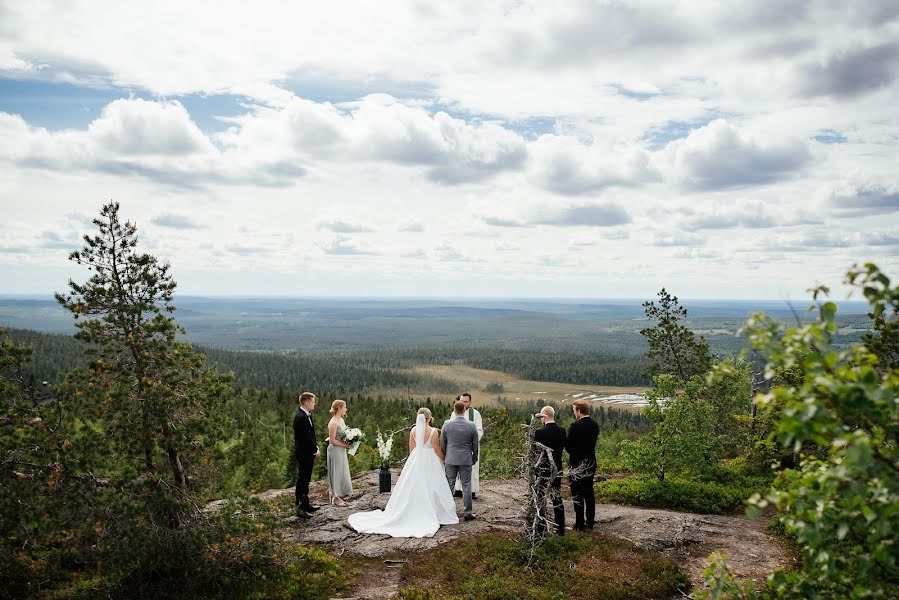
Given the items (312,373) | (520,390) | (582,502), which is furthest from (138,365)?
(520,390)

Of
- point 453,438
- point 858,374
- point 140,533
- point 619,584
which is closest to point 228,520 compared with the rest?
point 140,533

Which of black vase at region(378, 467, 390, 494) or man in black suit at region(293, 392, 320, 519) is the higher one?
man in black suit at region(293, 392, 320, 519)

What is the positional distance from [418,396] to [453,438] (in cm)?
14483

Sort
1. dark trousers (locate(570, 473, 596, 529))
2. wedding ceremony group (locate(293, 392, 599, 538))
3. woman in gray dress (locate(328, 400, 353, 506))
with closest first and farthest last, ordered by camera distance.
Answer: wedding ceremony group (locate(293, 392, 599, 538)) < dark trousers (locate(570, 473, 596, 529)) < woman in gray dress (locate(328, 400, 353, 506))

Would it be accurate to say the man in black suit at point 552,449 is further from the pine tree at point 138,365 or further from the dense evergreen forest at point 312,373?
the dense evergreen forest at point 312,373

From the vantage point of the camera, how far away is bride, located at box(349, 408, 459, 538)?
503 inches

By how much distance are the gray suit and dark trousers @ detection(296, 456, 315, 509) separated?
10.9ft

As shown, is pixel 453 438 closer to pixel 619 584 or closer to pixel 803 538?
pixel 619 584

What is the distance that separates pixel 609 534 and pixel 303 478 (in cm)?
732

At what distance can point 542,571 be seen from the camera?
10383mm

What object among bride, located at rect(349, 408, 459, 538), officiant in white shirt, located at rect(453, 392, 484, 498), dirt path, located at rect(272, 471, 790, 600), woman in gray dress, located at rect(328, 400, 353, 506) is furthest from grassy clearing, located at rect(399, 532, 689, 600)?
woman in gray dress, located at rect(328, 400, 353, 506)

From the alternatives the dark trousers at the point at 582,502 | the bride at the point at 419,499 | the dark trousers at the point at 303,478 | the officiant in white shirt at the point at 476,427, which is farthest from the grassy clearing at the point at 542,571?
the dark trousers at the point at 303,478

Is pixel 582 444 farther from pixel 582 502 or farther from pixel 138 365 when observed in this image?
pixel 138 365

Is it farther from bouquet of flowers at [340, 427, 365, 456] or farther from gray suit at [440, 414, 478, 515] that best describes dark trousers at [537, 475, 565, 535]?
bouquet of flowers at [340, 427, 365, 456]
